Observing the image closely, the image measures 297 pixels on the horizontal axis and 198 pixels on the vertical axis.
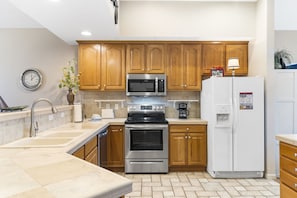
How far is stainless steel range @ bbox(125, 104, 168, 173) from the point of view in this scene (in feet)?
13.6

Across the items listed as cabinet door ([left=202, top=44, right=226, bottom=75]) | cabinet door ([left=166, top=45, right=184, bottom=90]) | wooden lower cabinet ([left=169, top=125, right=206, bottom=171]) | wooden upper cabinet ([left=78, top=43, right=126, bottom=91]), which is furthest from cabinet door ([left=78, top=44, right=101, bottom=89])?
cabinet door ([left=202, top=44, right=226, bottom=75])

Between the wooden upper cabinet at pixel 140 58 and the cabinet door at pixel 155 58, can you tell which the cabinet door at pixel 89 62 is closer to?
the wooden upper cabinet at pixel 140 58

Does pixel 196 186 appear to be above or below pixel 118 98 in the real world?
below

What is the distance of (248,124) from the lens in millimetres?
3873

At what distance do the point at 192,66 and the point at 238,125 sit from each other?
4.43 ft

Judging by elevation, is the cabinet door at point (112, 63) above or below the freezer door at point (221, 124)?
above

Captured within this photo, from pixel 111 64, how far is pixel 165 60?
0.99m

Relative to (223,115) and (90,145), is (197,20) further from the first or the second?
(90,145)

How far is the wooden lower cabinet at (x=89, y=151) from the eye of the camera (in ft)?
7.88

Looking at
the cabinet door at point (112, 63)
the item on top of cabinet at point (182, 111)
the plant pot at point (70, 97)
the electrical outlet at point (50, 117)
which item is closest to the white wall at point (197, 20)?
the cabinet door at point (112, 63)

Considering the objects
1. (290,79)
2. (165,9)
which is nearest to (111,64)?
(165,9)

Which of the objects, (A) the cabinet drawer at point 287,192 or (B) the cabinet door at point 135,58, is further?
(B) the cabinet door at point 135,58

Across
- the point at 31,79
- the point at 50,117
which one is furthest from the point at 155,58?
the point at 31,79

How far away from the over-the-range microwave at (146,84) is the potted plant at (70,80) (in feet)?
3.28
